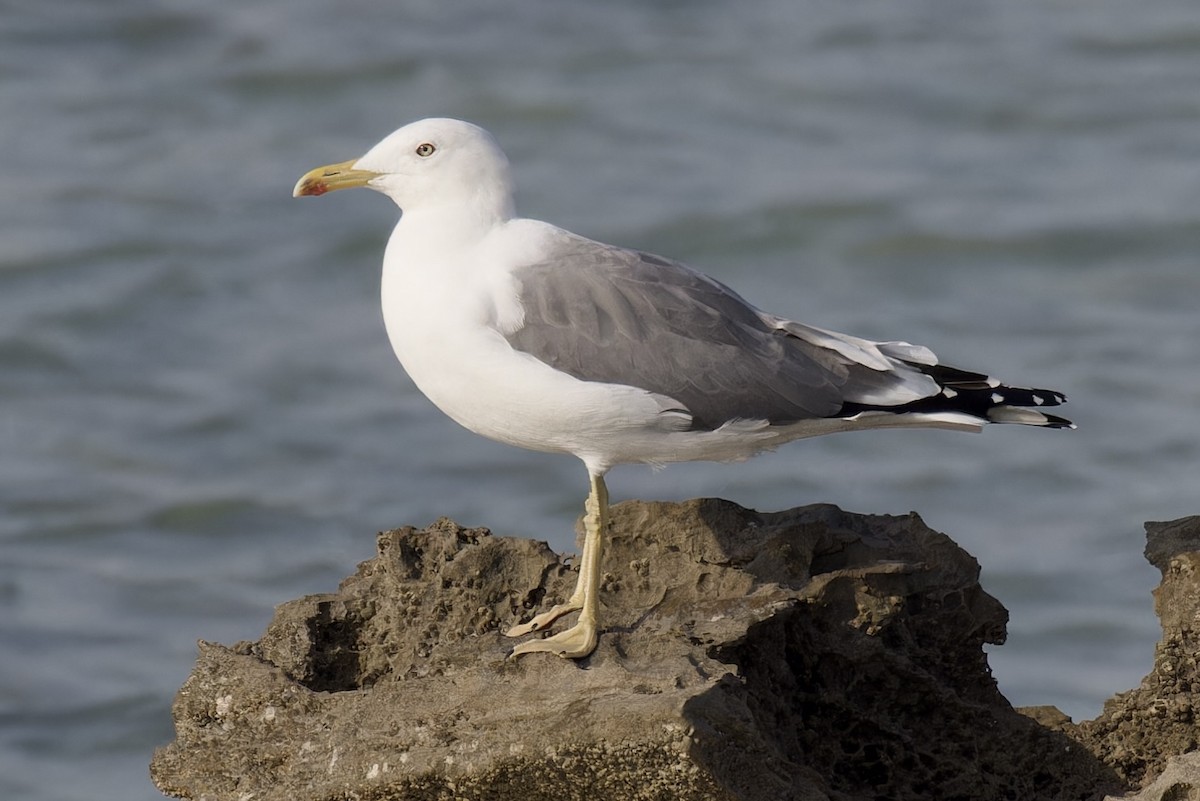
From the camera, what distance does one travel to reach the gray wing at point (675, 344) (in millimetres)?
6160

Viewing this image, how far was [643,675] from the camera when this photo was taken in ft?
17.4

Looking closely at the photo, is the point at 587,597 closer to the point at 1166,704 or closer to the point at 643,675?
the point at 643,675

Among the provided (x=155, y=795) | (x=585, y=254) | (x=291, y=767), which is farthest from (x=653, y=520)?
(x=155, y=795)

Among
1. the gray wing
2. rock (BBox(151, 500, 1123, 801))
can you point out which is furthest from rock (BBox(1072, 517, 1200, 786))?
the gray wing

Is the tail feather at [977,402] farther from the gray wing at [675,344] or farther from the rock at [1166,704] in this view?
the rock at [1166,704]

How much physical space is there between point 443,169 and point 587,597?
1.57 m

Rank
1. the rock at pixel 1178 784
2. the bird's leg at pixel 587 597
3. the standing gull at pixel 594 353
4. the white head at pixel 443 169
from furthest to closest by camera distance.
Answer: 1. the white head at pixel 443 169
2. the standing gull at pixel 594 353
3. the bird's leg at pixel 587 597
4. the rock at pixel 1178 784

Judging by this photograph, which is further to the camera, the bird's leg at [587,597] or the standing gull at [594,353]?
the standing gull at [594,353]

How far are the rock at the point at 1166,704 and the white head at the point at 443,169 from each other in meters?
2.47

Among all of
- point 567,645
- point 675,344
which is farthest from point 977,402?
point 567,645

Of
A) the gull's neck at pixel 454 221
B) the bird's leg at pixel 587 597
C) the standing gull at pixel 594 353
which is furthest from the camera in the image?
the gull's neck at pixel 454 221

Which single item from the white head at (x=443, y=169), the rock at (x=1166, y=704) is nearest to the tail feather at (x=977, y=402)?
the rock at (x=1166, y=704)

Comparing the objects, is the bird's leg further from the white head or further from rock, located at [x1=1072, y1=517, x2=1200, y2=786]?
rock, located at [x1=1072, y1=517, x2=1200, y2=786]

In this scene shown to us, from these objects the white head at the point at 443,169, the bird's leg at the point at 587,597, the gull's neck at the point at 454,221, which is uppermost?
the white head at the point at 443,169
